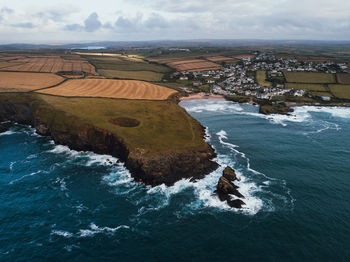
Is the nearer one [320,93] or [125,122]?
[125,122]

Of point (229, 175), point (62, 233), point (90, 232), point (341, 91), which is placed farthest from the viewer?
point (341, 91)

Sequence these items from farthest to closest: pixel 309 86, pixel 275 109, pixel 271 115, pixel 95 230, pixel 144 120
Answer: pixel 309 86
pixel 275 109
pixel 271 115
pixel 144 120
pixel 95 230

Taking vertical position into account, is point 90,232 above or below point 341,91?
below

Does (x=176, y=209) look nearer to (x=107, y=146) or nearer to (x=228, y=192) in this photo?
(x=228, y=192)

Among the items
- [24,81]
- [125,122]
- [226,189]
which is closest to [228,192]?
[226,189]

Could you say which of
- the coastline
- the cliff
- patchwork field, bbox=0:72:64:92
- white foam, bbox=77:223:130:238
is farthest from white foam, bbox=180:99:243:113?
white foam, bbox=77:223:130:238

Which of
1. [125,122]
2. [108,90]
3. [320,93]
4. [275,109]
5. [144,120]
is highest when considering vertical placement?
[108,90]

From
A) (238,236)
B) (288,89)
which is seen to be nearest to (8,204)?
(238,236)
